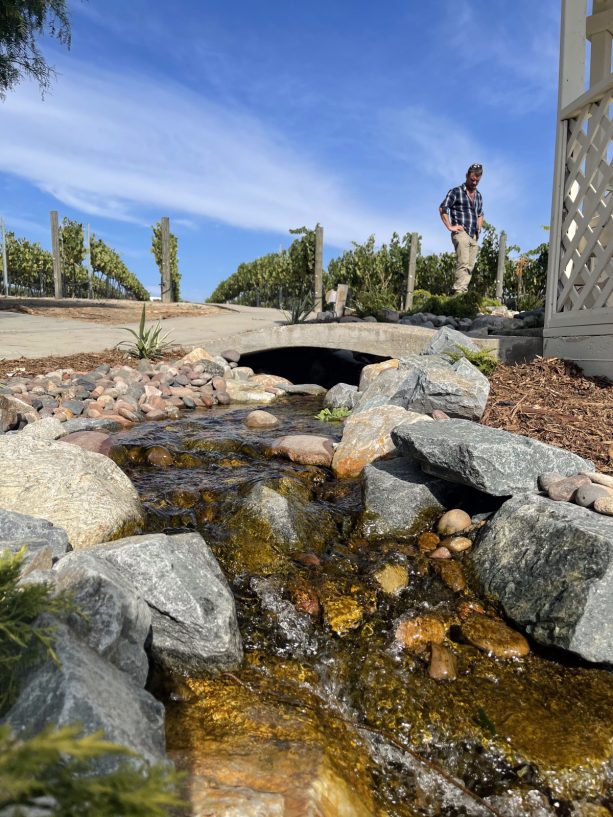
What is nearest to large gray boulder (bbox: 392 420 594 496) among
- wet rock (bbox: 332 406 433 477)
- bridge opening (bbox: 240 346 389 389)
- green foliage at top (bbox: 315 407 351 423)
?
wet rock (bbox: 332 406 433 477)

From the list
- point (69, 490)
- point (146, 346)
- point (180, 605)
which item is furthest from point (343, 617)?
point (146, 346)

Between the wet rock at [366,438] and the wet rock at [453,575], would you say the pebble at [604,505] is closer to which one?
the wet rock at [453,575]

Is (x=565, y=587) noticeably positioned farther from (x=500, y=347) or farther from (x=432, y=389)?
(x=500, y=347)

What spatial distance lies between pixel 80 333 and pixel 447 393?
7.55 meters

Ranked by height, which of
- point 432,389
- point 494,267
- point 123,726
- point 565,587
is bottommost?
point 565,587

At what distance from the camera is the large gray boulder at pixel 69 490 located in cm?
293

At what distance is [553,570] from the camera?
259cm

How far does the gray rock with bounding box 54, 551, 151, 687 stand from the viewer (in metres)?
1.65

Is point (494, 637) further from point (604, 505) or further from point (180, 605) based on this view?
point (180, 605)

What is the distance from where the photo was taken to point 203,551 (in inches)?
99.7

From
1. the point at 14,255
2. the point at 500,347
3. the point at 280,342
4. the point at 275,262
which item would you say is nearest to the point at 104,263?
the point at 14,255

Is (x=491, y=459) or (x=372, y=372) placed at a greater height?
(x=372, y=372)

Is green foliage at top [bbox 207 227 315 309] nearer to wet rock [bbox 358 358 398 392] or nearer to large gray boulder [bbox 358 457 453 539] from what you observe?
wet rock [bbox 358 358 398 392]

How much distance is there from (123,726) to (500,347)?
20.2 ft
